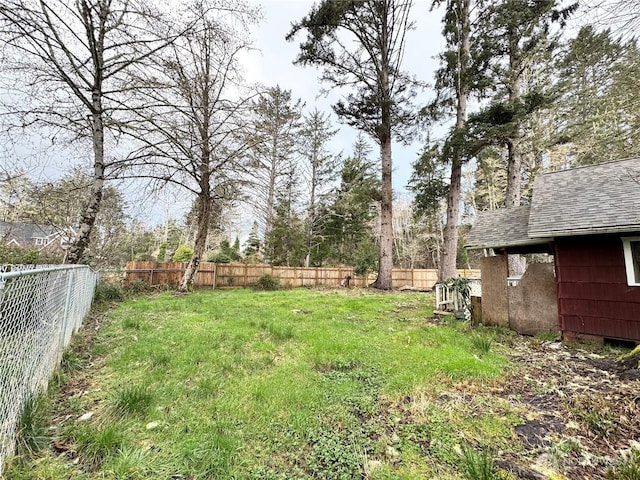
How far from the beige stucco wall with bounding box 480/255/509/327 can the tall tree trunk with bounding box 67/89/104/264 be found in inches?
372

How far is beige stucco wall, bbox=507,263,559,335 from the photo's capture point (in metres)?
5.50

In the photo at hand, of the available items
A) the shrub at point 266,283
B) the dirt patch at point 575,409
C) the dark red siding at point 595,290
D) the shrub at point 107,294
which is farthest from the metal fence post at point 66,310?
the shrub at point 266,283

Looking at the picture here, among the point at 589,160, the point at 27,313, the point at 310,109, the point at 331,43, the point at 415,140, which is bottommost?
the point at 27,313

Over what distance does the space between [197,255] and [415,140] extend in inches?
454

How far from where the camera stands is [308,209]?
19406 millimetres

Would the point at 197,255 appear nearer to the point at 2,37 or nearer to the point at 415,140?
the point at 2,37

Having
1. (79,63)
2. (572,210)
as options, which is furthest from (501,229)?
(79,63)

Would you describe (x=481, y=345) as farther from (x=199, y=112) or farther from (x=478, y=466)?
(x=199, y=112)

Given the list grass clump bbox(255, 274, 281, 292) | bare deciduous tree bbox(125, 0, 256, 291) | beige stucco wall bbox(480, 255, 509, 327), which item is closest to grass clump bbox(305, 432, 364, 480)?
beige stucco wall bbox(480, 255, 509, 327)

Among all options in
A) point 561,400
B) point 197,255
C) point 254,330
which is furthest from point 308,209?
point 561,400

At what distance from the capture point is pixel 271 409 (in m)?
2.55

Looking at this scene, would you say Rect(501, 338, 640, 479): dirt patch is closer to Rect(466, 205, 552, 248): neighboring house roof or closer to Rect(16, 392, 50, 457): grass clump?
Rect(466, 205, 552, 248): neighboring house roof

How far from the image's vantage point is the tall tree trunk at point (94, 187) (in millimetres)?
6492

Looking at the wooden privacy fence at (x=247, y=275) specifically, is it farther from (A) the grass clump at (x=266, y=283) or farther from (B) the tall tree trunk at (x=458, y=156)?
(B) the tall tree trunk at (x=458, y=156)
